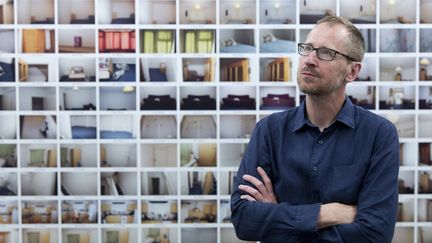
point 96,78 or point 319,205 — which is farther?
point 96,78

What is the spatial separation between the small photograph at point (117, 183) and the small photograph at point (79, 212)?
0.13 m

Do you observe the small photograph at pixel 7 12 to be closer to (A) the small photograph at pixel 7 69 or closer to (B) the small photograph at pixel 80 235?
(A) the small photograph at pixel 7 69

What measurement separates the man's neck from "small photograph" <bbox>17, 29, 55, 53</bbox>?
250 centimetres

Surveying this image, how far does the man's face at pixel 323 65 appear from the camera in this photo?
2062 mm

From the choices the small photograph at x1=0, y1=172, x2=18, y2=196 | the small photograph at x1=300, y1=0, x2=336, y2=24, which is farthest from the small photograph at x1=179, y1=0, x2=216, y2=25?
the small photograph at x1=0, y1=172, x2=18, y2=196

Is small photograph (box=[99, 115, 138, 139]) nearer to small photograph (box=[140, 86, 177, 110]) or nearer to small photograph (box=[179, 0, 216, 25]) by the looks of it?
small photograph (box=[140, 86, 177, 110])

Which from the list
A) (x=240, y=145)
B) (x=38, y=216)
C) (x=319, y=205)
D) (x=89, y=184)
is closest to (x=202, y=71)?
(x=240, y=145)

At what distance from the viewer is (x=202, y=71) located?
13.5 ft

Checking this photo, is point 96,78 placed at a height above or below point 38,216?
above

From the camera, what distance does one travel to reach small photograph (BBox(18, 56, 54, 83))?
4.09 m

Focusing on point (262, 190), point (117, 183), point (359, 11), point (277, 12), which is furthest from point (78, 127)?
point (262, 190)

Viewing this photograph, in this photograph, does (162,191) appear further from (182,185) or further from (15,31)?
(15,31)

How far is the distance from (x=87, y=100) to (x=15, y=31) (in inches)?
27.1

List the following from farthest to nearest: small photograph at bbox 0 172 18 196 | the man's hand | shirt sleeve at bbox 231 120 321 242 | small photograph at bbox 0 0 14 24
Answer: small photograph at bbox 0 172 18 196 < small photograph at bbox 0 0 14 24 < the man's hand < shirt sleeve at bbox 231 120 321 242
